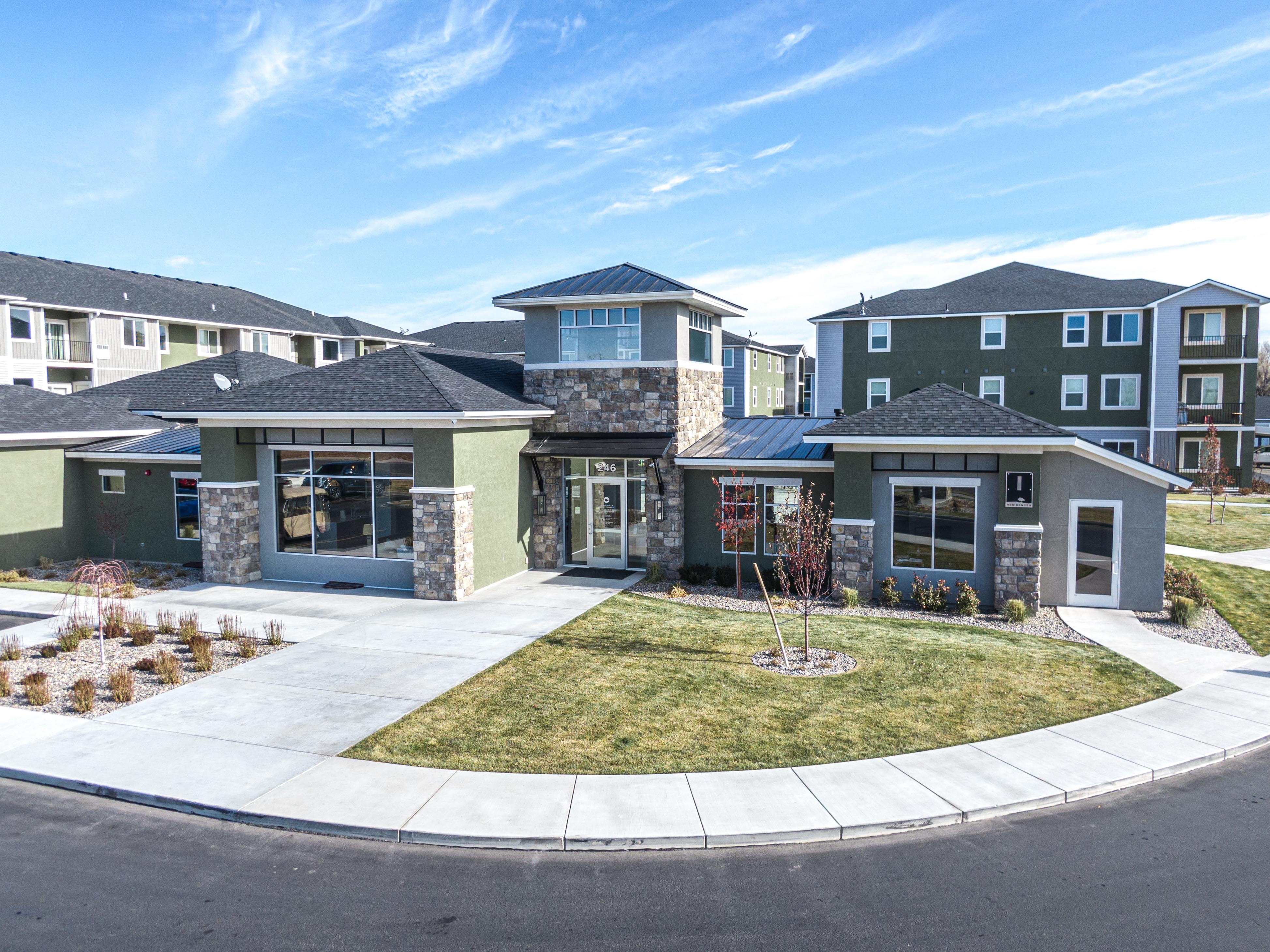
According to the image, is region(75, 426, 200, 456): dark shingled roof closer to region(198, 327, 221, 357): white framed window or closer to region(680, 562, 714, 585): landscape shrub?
region(680, 562, 714, 585): landscape shrub

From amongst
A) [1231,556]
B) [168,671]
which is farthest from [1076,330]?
[168,671]

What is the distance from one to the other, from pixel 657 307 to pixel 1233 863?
15.4 meters

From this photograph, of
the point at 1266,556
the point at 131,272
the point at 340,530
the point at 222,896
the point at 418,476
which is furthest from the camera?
the point at 131,272

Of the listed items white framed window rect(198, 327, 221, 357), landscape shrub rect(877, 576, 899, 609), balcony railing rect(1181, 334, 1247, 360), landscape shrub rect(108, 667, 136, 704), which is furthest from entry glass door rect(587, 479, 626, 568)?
white framed window rect(198, 327, 221, 357)

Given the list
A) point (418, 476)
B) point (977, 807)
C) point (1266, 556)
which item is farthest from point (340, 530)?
point (1266, 556)

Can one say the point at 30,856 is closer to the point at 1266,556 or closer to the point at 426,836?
the point at 426,836

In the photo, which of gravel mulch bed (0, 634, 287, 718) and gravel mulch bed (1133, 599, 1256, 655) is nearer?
gravel mulch bed (0, 634, 287, 718)

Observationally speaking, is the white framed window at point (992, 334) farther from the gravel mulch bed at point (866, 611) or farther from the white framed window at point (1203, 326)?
the gravel mulch bed at point (866, 611)

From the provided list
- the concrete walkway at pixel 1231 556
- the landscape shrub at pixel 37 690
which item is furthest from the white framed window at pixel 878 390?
the landscape shrub at pixel 37 690

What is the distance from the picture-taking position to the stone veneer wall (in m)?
20.0

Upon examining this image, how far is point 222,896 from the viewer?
6883mm

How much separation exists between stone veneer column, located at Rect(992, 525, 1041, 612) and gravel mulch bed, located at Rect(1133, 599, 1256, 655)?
2.10m

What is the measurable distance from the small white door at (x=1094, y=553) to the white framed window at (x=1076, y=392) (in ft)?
77.7

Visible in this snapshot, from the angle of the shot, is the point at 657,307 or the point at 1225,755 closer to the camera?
the point at 1225,755
